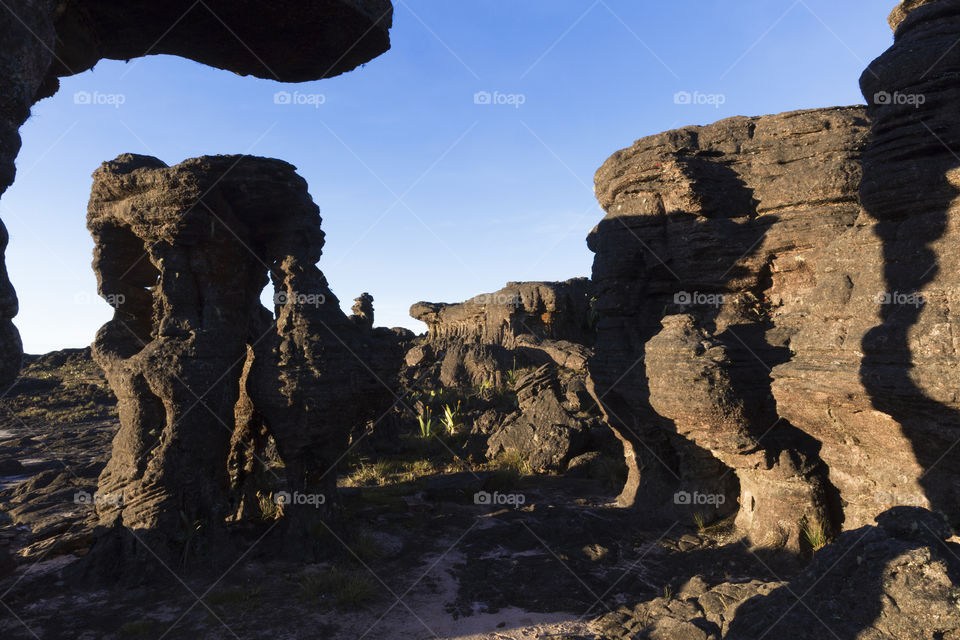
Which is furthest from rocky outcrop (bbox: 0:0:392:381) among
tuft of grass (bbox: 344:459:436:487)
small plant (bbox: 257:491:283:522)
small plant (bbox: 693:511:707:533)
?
small plant (bbox: 693:511:707:533)

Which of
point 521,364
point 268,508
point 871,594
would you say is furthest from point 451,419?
point 871,594

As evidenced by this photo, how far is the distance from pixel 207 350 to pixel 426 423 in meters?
10.5

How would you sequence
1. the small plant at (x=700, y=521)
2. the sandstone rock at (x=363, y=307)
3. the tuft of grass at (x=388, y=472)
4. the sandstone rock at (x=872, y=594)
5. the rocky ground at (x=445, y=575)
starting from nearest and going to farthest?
the sandstone rock at (x=872, y=594) → the rocky ground at (x=445, y=575) → the small plant at (x=700, y=521) → the tuft of grass at (x=388, y=472) → the sandstone rock at (x=363, y=307)

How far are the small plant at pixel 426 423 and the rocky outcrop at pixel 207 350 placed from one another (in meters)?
8.51

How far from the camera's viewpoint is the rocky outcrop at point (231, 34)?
6906 millimetres

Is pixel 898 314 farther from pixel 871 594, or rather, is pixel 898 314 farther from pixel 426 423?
pixel 426 423

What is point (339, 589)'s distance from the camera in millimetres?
6465

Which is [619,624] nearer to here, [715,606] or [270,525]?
[715,606]

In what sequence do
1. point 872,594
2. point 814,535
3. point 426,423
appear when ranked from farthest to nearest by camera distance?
point 426,423 → point 814,535 → point 872,594

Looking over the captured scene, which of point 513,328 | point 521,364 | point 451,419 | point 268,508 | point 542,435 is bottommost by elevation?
point 268,508

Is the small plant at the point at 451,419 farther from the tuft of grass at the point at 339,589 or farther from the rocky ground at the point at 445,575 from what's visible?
the tuft of grass at the point at 339,589

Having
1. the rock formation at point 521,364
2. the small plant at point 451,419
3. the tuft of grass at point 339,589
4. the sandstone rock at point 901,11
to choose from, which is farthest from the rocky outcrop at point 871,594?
the small plant at point 451,419

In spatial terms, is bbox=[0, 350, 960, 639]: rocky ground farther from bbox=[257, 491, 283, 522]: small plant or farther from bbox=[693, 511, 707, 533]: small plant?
bbox=[693, 511, 707, 533]: small plant

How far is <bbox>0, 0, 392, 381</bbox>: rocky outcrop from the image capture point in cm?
691
